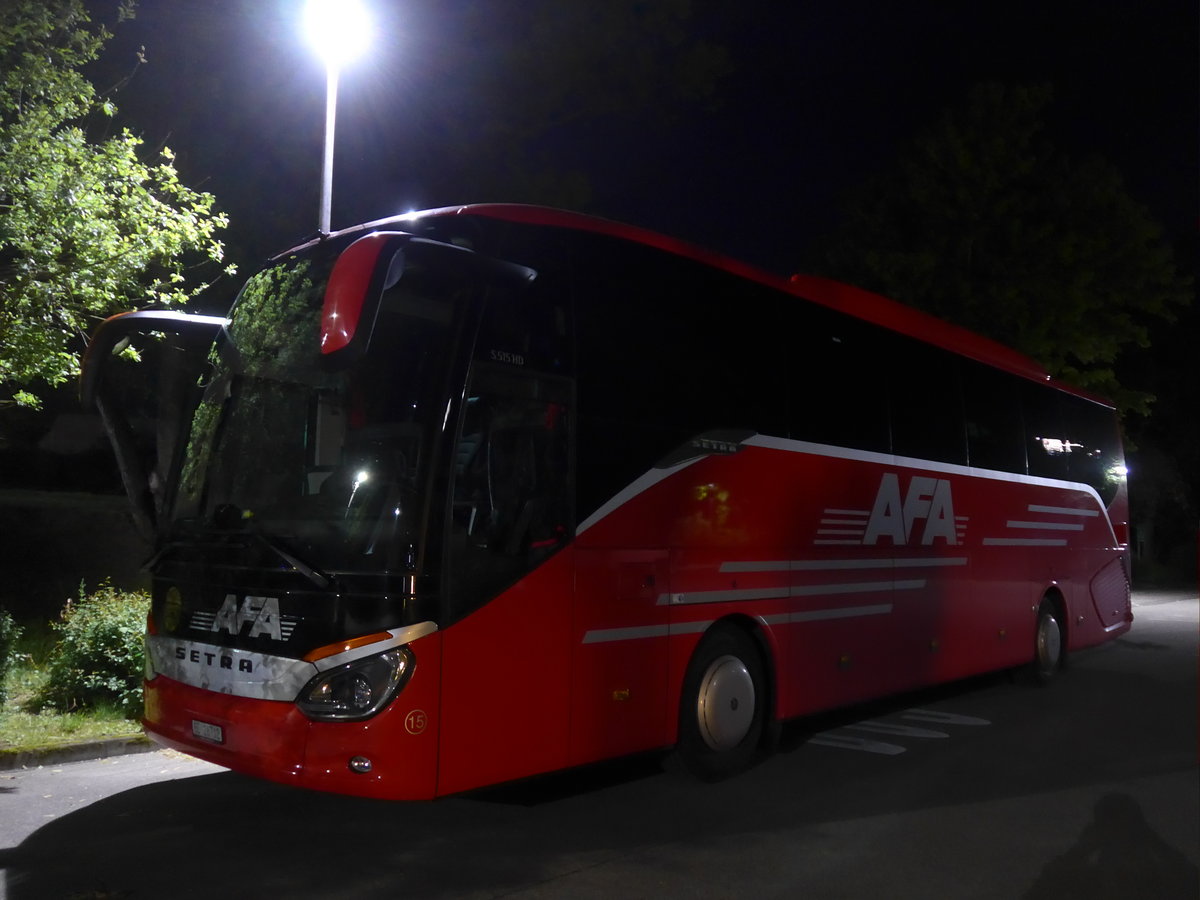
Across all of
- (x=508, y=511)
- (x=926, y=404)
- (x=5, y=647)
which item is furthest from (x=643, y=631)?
(x=5, y=647)

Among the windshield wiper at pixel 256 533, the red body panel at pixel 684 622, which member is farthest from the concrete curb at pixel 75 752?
the windshield wiper at pixel 256 533

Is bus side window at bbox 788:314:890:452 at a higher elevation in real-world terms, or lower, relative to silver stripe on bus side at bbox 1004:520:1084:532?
higher

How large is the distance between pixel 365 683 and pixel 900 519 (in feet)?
19.5

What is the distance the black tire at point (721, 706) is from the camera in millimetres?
7691

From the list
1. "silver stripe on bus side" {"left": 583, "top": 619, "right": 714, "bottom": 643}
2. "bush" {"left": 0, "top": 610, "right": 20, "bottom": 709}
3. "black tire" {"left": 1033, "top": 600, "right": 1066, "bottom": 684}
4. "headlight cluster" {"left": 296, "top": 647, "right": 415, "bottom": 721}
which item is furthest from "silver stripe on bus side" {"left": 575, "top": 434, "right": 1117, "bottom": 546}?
"bush" {"left": 0, "top": 610, "right": 20, "bottom": 709}

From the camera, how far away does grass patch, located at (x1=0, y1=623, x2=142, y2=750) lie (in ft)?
27.3

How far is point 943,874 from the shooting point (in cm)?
589

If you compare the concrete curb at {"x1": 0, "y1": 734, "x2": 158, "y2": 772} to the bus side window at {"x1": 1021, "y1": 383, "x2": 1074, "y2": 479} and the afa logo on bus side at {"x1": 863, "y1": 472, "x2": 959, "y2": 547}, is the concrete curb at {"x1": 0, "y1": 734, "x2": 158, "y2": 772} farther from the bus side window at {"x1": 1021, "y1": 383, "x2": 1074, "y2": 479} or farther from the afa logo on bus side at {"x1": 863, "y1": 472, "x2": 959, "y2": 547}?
the bus side window at {"x1": 1021, "y1": 383, "x2": 1074, "y2": 479}

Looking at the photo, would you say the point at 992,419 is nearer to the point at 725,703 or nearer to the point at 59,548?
the point at 725,703

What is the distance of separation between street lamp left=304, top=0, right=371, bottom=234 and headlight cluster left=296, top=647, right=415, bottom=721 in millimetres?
6907

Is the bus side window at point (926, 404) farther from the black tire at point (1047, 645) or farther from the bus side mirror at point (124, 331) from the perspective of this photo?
the bus side mirror at point (124, 331)

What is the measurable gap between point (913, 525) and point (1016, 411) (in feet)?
9.81

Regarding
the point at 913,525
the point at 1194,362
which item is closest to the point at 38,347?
the point at 913,525

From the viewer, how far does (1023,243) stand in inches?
994
